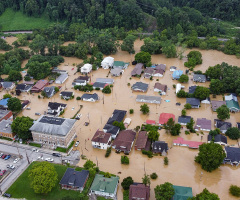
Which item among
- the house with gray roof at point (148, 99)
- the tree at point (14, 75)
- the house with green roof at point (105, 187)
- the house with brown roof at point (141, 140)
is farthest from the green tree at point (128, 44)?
the house with green roof at point (105, 187)

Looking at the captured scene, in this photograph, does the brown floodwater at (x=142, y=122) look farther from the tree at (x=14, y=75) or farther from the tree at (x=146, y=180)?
the tree at (x=14, y=75)

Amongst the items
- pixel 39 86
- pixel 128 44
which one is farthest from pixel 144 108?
pixel 128 44

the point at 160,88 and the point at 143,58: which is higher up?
the point at 143,58

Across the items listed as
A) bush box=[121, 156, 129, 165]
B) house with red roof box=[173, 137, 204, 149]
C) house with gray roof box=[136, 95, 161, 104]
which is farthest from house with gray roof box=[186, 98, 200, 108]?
bush box=[121, 156, 129, 165]

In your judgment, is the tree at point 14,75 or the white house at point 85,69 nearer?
the tree at point 14,75

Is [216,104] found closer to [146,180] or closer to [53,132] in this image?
[146,180]
